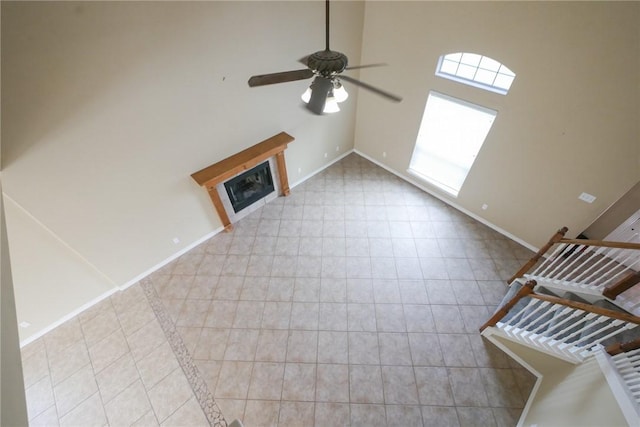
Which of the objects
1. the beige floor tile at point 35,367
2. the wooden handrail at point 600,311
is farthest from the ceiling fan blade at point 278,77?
the beige floor tile at point 35,367

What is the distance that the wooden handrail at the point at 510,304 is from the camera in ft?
9.43

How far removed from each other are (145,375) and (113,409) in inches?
16.5

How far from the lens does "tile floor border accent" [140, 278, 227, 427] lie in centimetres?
315

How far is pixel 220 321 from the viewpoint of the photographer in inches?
154

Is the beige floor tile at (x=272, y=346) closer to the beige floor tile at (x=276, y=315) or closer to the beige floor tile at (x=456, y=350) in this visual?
the beige floor tile at (x=276, y=315)

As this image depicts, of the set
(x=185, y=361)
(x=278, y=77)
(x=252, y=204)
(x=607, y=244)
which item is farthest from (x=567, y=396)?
(x=252, y=204)

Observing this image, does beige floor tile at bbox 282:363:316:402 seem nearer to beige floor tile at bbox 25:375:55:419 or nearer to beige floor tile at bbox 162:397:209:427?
beige floor tile at bbox 162:397:209:427

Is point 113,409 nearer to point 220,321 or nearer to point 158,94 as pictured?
point 220,321

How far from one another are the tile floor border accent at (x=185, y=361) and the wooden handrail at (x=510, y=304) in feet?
11.5

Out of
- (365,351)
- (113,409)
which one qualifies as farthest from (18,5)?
(365,351)

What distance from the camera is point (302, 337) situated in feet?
12.2

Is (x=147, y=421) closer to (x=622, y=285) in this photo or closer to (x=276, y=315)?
(x=276, y=315)

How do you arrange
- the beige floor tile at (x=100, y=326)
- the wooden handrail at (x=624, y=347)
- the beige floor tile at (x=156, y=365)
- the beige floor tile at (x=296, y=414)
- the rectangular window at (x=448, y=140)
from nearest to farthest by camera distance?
the wooden handrail at (x=624, y=347)
the beige floor tile at (x=296, y=414)
the beige floor tile at (x=156, y=365)
the beige floor tile at (x=100, y=326)
the rectangular window at (x=448, y=140)

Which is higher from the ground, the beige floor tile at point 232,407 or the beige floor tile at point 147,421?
the beige floor tile at point 147,421
